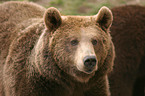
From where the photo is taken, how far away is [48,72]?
13.6ft

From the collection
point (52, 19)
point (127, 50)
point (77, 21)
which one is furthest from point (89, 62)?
point (127, 50)

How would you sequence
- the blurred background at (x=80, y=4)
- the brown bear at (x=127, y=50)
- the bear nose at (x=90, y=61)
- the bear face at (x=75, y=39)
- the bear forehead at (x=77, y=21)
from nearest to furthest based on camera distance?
the bear nose at (x=90, y=61), the bear face at (x=75, y=39), the bear forehead at (x=77, y=21), the brown bear at (x=127, y=50), the blurred background at (x=80, y=4)

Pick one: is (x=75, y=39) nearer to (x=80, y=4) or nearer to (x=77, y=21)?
(x=77, y=21)

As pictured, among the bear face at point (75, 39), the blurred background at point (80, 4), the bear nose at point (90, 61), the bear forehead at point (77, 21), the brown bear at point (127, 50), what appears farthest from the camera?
the blurred background at point (80, 4)

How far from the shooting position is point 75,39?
4.02 metres

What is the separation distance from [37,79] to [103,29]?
4.73ft

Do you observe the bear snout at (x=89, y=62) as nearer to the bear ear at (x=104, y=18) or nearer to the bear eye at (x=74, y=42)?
the bear eye at (x=74, y=42)

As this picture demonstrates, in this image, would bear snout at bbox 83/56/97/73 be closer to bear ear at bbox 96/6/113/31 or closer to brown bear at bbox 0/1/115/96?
A: brown bear at bbox 0/1/115/96

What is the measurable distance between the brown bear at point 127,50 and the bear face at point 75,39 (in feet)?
6.91

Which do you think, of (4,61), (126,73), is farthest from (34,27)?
(126,73)

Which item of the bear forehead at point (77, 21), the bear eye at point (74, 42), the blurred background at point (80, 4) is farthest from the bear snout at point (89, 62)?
the blurred background at point (80, 4)

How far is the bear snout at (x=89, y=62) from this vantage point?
362cm

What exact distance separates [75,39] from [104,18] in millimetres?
710

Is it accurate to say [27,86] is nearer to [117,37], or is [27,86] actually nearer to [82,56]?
[82,56]
